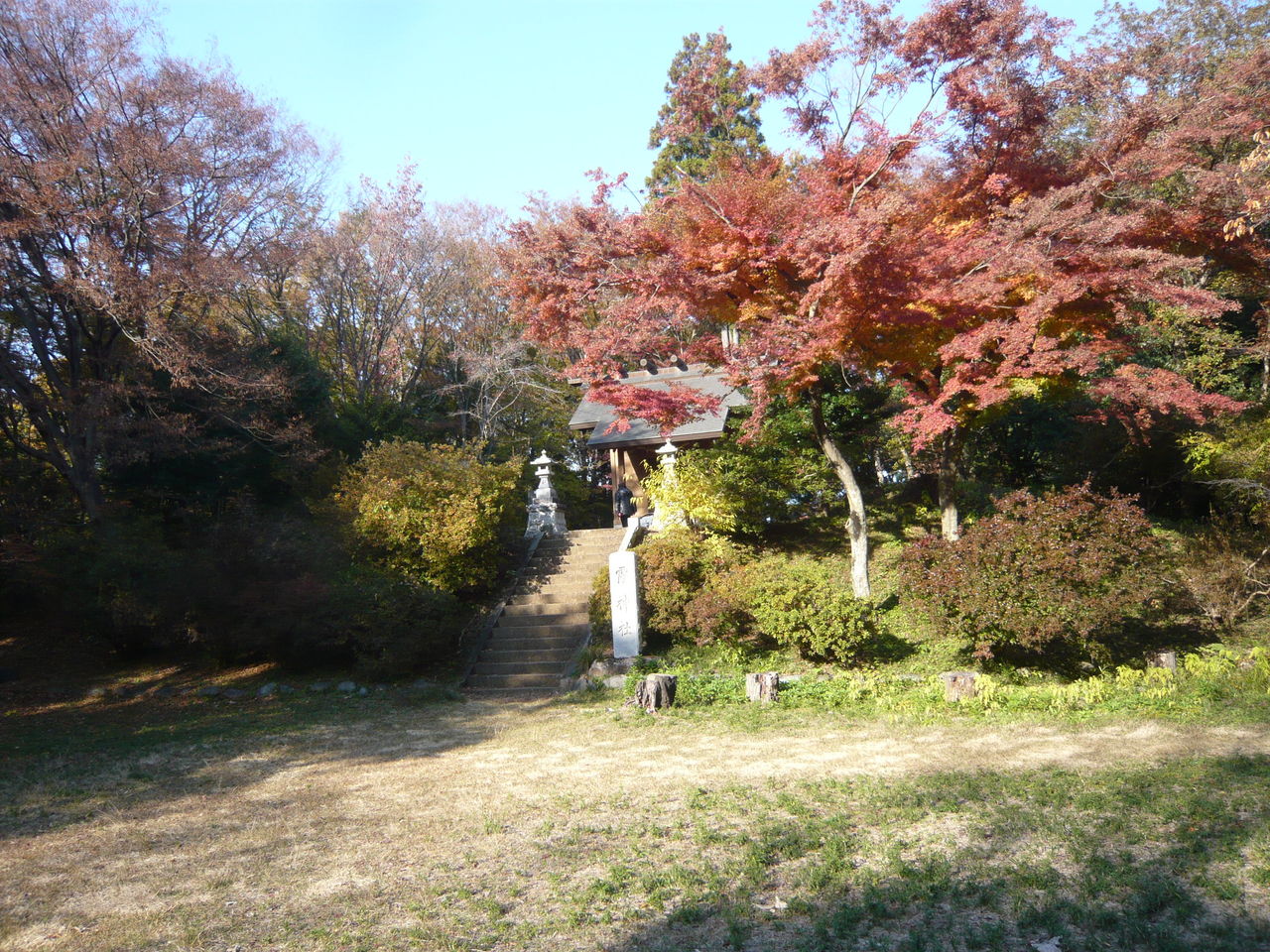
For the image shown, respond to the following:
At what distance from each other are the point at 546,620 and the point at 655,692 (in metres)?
4.25

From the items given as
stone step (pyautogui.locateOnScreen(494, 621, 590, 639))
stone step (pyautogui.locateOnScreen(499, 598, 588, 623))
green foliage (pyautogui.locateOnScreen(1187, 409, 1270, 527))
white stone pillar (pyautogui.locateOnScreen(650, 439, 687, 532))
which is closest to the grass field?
stone step (pyautogui.locateOnScreen(494, 621, 590, 639))

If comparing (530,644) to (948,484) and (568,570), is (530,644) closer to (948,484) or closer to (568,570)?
(568,570)

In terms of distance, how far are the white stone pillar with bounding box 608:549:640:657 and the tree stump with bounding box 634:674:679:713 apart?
1629 mm

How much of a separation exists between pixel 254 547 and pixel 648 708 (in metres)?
7.09

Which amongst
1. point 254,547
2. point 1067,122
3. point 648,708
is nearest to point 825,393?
point 1067,122

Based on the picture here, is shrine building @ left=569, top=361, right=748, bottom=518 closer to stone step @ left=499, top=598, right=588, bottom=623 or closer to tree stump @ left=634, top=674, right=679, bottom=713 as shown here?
stone step @ left=499, top=598, right=588, bottom=623

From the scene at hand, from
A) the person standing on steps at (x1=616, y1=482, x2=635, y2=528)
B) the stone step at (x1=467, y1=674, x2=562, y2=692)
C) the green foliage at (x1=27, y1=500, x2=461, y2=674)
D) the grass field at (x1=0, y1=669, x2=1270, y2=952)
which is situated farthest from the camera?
the person standing on steps at (x1=616, y1=482, x2=635, y2=528)

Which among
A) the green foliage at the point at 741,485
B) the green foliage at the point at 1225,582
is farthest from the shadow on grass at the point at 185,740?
the green foliage at the point at 1225,582

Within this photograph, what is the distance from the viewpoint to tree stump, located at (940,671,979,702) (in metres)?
9.05

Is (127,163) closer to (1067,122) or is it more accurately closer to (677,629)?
(677,629)

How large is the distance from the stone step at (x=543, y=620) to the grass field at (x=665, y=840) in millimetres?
Answer: 4695

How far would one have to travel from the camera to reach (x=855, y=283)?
1021cm

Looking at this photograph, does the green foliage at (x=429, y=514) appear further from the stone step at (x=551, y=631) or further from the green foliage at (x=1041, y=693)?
the green foliage at (x=1041, y=693)

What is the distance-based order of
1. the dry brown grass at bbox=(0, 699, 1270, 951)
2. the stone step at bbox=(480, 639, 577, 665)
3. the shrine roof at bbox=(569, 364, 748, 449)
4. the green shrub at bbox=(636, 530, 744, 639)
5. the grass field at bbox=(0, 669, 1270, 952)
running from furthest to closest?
1. the shrine roof at bbox=(569, 364, 748, 449)
2. the stone step at bbox=(480, 639, 577, 665)
3. the green shrub at bbox=(636, 530, 744, 639)
4. the dry brown grass at bbox=(0, 699, 1270, 951)
5. the grass field at bbox=(0, 669, 1270, 952)
